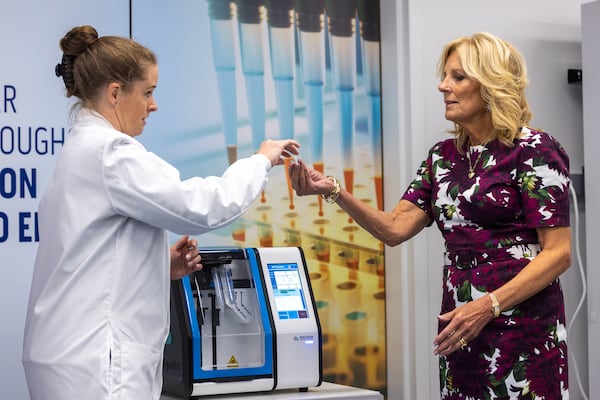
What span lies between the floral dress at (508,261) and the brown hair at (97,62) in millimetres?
1002

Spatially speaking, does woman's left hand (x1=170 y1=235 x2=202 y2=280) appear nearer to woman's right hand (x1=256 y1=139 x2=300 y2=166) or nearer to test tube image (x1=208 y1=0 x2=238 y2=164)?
woman's right hand (x1=256 y1=139 x2=300 y2=166)

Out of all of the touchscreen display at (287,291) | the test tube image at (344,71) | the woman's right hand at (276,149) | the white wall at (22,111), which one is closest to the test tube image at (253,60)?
the test tube image at (344,71)

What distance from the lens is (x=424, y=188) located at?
2.76 metres

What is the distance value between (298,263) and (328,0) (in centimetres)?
128

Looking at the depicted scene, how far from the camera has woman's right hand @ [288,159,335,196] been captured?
2652 millimetres

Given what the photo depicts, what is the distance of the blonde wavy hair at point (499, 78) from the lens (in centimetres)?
253

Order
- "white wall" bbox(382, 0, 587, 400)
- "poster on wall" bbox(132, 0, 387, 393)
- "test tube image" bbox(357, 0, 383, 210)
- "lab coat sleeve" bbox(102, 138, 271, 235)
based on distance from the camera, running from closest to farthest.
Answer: "lab coat sleeve" bbox(102, 138, 271, 235) → "poster on wall" bbox(132, 0, 387, 393) → "white wall" bbox(382, 0, 587, 400) → "test tube image" bbox(357, 0, 383, 210)

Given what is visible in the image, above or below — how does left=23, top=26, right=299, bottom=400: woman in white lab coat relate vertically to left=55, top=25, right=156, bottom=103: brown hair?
below

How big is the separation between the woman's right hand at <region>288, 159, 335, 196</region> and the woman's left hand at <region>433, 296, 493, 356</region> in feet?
1.81

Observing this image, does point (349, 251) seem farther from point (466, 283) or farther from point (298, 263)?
point (466, 283)

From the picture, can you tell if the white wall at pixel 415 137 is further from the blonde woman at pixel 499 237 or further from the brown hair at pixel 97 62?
the brown hair at pixel 97 62

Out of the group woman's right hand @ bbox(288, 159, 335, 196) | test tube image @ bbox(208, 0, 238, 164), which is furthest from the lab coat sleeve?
test tube image @ bbox(208, 0, 238, 164)

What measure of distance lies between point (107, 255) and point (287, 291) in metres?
1.06

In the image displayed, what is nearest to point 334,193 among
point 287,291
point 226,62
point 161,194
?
point 287,291
